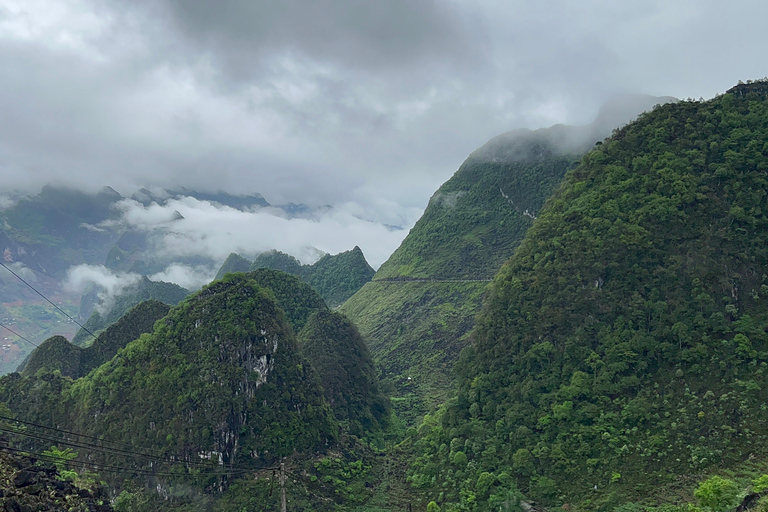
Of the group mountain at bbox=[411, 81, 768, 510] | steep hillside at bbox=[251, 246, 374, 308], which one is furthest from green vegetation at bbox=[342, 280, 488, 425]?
steep hillside at bbox=[251, 246, 374, 308]

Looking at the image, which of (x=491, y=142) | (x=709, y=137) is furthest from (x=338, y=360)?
(x=491, y=142)

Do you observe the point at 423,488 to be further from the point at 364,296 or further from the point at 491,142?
the point at 491,142

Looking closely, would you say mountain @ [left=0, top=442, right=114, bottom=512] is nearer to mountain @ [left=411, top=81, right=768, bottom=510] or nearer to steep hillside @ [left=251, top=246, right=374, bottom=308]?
mountain @ [left=411, top=81, right=768, bottom=510]

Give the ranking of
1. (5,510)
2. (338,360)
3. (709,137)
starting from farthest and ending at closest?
(338,360) → (709,137) → (5,510)

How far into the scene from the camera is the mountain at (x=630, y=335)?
4316 centimetres

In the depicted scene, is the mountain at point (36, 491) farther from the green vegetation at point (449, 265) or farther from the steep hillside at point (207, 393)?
the green vegetation at point (449, 265)

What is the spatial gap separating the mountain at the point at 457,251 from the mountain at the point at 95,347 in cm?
4836

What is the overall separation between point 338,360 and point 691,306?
54532 millimetres

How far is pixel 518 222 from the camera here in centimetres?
13100

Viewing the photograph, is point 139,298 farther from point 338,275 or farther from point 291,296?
point 291,296

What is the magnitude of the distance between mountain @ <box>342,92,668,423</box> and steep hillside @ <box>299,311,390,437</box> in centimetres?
748

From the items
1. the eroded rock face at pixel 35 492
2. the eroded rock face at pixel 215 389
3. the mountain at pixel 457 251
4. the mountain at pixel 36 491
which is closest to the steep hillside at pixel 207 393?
the eroded rock face at pixel 215 389

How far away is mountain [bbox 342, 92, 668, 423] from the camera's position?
106 m

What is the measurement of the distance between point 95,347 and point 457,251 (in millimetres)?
86391
